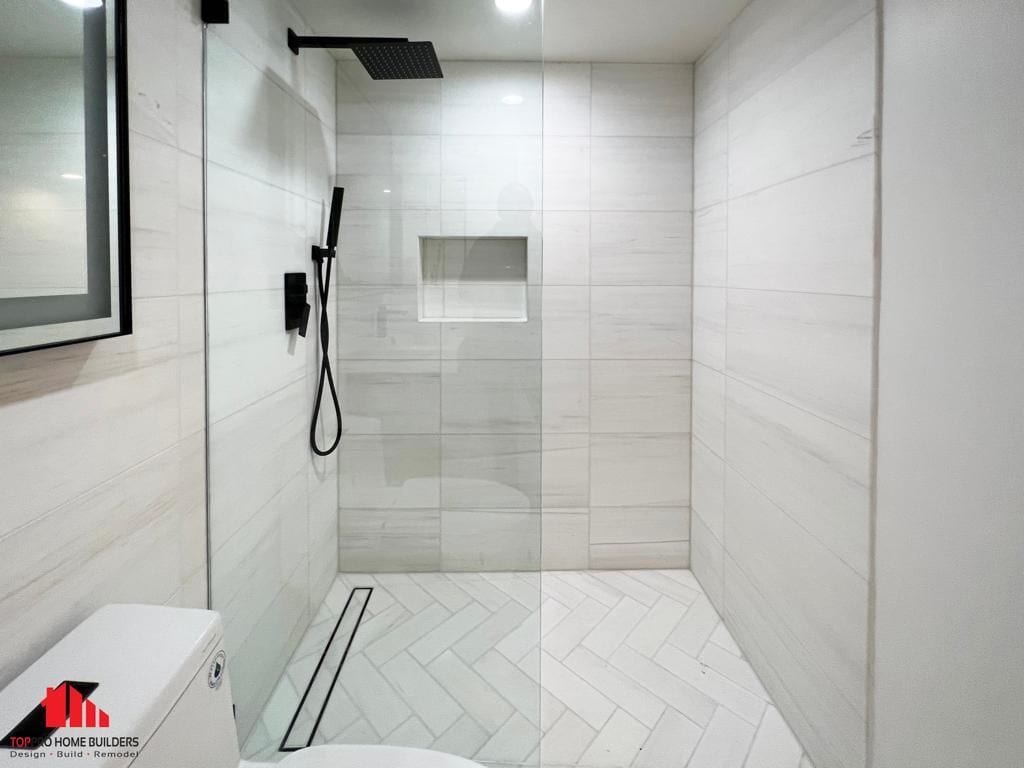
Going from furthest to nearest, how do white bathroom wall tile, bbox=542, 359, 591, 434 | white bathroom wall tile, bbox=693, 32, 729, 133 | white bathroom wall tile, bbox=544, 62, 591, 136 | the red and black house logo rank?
white bathroom wall tile, bbox=542, 359, 591, 434 → white bathroom wall tile, bbox=544, 62, 591, 136 → white bathroom wall tile, bbox=693, 32, 729, 133 → the red and black house logo

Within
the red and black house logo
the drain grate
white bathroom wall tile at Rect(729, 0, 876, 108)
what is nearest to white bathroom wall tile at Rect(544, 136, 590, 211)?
white bathroom wall tile at Rect(729, 0, 876, 108)

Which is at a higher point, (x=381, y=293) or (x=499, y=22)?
(x=499, y=22)

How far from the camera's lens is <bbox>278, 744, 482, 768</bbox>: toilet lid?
1153 mm

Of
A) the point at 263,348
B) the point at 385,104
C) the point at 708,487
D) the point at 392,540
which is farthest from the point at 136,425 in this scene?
the point at 708,487

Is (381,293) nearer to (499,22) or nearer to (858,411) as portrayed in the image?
(499,22)

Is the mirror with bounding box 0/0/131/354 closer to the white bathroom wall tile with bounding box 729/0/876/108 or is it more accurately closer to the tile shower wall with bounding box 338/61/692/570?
the tile shower wall with bounding box 338/61/692/570

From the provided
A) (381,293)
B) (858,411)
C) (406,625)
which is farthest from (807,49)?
(406,625)

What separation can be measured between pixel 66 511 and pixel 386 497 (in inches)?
30.7

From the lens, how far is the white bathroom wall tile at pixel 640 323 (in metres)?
2.88

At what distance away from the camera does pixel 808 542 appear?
5.86 feet

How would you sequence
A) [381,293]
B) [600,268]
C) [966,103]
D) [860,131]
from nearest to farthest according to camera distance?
[966,103], [860,131], [381,293], [600,268]

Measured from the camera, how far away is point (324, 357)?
1.66 metres

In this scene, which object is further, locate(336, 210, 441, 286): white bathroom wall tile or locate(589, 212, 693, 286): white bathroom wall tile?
locate(589, 212, 693, 286): white bathroom wall tile

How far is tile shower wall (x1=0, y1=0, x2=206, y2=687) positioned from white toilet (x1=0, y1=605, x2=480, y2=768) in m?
0.08
